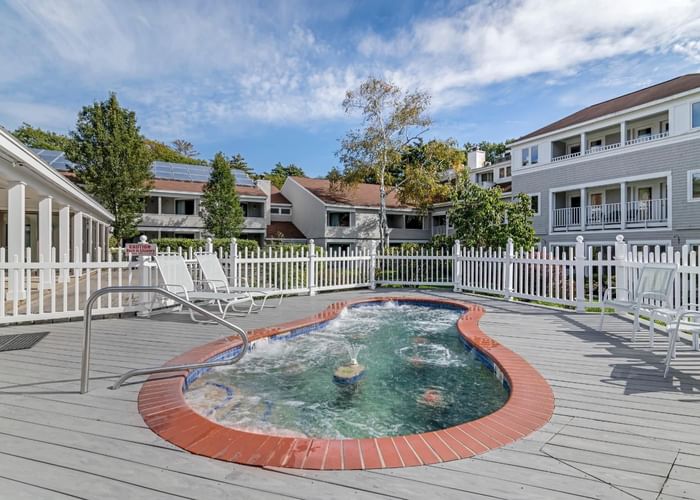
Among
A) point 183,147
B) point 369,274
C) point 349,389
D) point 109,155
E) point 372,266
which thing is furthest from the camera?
→ point 183,147

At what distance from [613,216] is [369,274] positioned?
1446 cm

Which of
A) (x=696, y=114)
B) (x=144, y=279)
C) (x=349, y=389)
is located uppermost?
(x=696, y=114)

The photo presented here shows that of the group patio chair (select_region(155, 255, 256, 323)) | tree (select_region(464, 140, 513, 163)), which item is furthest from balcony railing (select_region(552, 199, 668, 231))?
tree (select_region(464, 140, 513, 163))

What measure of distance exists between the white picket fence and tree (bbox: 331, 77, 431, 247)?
40.4 feet

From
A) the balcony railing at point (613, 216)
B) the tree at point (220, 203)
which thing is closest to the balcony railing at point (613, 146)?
the balcony railing at point (613, 216)

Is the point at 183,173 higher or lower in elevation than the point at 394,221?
higher

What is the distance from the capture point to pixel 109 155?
22328 millimetres

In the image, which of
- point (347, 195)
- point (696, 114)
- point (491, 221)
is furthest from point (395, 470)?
point (347, 195)

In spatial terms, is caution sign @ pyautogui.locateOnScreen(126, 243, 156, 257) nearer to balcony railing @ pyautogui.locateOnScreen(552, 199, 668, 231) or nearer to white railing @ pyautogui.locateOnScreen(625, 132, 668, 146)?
balcony railing @ pyautogui.locateOnScreen(552, 199, 668, 231)

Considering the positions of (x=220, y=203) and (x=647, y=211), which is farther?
(x=220, y=203)

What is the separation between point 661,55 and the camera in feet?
45.8

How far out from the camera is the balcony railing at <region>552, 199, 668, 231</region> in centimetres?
1748

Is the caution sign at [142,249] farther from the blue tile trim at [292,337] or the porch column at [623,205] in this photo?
the porch column at [623,205]

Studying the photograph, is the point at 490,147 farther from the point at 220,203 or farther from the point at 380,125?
the point at 220,203
